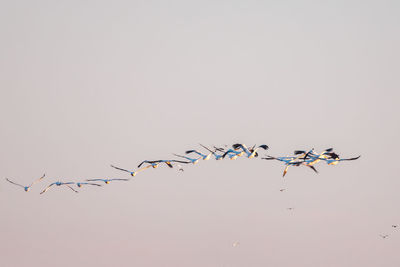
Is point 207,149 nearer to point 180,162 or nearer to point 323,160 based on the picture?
point 180,162

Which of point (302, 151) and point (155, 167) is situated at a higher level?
point (302, 151)

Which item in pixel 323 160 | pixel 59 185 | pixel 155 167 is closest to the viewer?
pixel 323 160

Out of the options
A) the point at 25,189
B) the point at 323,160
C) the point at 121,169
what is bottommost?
the point at 25,189

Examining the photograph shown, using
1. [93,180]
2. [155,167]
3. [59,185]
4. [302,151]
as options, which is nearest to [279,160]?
[302,151]

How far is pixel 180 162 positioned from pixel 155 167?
2.54 meters

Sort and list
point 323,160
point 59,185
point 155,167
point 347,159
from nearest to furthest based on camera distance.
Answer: point 347,159 < point 323,160 < point 155,167 < point 59,185

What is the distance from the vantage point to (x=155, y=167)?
120 feet

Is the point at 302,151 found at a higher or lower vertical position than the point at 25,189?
higher

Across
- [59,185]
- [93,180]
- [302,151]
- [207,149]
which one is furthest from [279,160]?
[59,185]

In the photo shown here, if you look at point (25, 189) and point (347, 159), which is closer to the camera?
point (347, 159)

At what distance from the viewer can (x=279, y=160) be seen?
32500mm

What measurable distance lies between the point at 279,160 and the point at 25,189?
2125cm

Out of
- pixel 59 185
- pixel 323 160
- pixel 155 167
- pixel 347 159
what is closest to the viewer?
pixel 347 159

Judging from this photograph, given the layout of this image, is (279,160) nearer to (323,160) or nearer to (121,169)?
(323,160)
